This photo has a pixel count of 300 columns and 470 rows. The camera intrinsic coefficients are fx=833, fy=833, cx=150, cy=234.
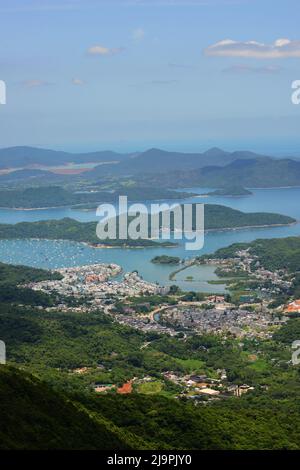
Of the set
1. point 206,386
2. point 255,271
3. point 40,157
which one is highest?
point 40,157

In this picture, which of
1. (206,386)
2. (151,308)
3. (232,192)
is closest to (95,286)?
(151,308)

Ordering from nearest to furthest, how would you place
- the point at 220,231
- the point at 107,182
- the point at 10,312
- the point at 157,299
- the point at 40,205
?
the point at 10,312 < the point at 157,299 < the point at 220,231 < the point at 40,205 < the point at 107,182

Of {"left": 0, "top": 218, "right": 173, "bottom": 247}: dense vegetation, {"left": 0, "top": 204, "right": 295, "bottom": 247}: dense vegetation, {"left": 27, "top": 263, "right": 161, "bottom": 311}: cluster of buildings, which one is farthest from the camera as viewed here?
{"left": 0, "top": 204, "right": 295, "bottom": 247}: dense vegetation

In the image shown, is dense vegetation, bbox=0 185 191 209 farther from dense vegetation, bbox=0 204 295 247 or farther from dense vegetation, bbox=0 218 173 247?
dense vegetation, bbox=0 218 173 247

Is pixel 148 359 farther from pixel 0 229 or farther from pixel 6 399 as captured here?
pixel 0 229

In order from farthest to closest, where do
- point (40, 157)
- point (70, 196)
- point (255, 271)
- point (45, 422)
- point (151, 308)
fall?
1. point (40, 157)
2. point (70, 196)
3. point (255, 271)
4. point (151, 308)
5. point (45, 422)

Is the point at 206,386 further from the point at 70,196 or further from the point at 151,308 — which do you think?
the point at 70,196

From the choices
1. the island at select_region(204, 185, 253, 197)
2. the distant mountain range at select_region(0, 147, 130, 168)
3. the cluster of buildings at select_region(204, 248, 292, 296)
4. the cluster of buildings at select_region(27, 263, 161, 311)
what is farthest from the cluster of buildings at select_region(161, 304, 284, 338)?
the distant mountain range at select_region(0, 147, 130, 168)
